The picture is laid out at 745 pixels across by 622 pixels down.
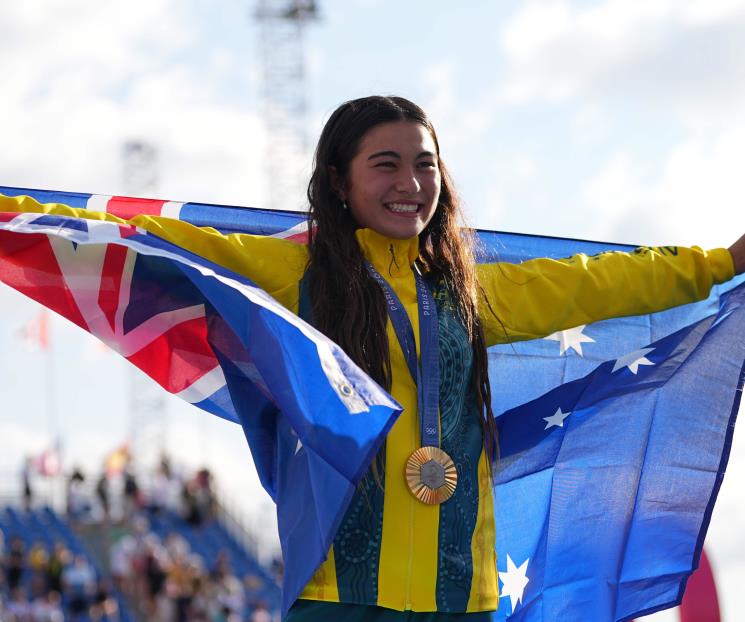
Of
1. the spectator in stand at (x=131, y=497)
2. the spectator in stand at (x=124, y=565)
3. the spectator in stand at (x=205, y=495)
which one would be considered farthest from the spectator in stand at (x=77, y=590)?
the spectator in stand at (x=205, y=495)

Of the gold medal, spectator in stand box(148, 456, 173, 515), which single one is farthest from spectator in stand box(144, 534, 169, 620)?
the gold medal

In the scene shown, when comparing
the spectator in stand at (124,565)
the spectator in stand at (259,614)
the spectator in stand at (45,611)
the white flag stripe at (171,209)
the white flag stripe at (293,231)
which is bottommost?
the spectator in stand at (259,614)

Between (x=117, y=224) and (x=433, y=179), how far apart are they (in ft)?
2.80

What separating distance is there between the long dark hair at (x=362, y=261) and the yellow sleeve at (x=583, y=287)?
0.11m

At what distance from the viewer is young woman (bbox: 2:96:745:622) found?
13.0ft

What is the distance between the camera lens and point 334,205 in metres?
4.38

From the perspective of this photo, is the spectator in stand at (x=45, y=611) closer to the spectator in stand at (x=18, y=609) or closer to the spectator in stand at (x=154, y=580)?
the spectator in stand at (x=18, y=609)

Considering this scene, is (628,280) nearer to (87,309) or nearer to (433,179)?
(433,179)

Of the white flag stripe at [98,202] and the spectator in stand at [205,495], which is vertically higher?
the white flag stripe at [98,202]

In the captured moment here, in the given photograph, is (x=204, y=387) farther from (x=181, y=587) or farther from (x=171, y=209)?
(x=181, y=587)

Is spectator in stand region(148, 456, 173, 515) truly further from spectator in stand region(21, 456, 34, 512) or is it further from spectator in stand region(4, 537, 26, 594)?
spectator in stand region(4, 537, 26, 594)

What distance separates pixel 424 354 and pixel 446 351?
3.3 inches

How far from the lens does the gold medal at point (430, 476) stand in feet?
13.1

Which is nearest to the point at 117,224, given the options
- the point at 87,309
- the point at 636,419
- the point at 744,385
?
the point at 87,309
